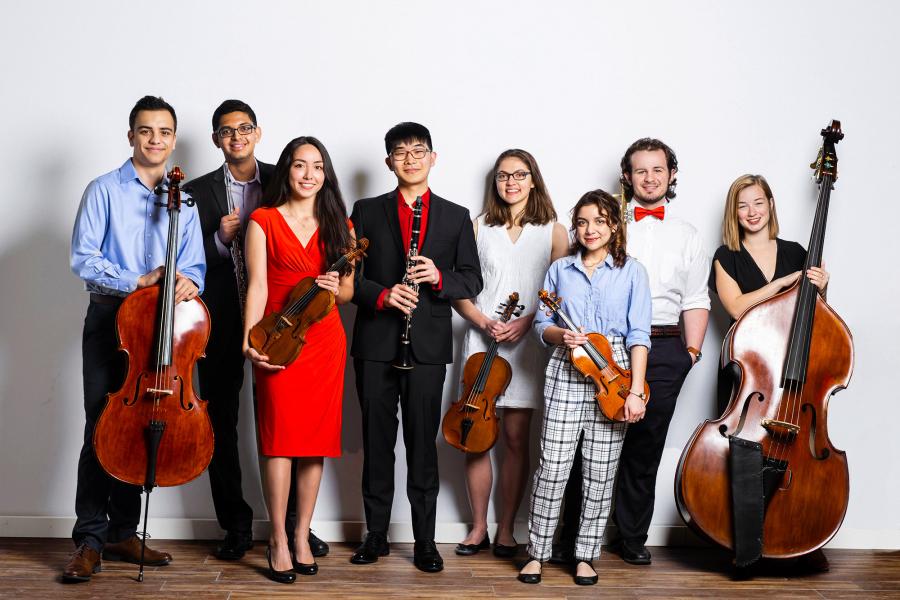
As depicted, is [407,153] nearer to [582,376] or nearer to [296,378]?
[296,378]

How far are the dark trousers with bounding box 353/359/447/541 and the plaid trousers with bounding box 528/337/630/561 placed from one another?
1.31 feet

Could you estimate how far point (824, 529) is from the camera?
298cm

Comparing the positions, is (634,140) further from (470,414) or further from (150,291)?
(150,291)

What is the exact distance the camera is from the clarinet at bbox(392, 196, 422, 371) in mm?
3021

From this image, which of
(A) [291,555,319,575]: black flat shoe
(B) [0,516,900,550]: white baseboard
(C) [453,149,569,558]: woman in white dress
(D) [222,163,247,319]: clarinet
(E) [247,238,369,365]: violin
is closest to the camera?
(E) [247,238,369,365]: violin

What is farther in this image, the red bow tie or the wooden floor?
the red bow tie

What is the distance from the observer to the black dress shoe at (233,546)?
127 inches

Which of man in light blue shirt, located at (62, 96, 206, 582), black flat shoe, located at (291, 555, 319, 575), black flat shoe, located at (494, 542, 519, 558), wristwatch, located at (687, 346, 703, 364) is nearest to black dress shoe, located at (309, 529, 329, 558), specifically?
black flat shoe, located at (291, 555, 319, 575)

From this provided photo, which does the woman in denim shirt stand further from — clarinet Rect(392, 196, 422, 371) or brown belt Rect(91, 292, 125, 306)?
brown belt Rect(91, 292, 125, 306)

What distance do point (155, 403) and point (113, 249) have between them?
22.8 inches

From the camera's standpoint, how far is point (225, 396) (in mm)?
3250

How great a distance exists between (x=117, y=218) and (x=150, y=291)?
0.35 metres

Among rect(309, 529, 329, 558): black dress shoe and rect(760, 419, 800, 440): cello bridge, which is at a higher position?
rect(760, 419, 800, 440): cello bridge

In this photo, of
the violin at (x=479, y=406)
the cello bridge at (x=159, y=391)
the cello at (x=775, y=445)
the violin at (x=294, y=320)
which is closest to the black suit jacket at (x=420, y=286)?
the violin at (x=479, y=406)
